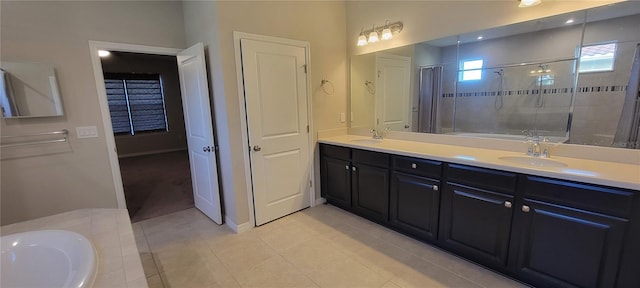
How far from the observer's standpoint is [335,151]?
10.1 ft

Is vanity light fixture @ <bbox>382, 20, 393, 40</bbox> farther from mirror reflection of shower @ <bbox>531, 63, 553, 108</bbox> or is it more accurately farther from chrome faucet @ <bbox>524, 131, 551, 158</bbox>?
chrome faucet @ <bbox>524, 131, 551, 158</bbox>

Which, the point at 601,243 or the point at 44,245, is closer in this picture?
the point at 601,243

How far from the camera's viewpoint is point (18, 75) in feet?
7.20

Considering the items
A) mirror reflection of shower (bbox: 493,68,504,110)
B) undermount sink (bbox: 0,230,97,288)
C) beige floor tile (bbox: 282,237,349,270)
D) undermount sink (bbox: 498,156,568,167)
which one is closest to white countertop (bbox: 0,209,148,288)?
undermount sink (bbox: 0,230,97,288)

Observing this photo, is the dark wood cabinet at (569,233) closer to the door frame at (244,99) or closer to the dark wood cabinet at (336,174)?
the dark wood cabinet at (336,174)

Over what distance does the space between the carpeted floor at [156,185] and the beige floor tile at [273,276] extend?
→ 5.97ft

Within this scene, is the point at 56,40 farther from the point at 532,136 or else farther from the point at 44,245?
the point at 532,136

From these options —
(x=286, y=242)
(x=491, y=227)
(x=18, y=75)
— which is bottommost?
(x=286, y=242)

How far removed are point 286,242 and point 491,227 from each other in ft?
5.62

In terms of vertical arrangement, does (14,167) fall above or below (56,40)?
below

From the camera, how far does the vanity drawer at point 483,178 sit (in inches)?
70.1

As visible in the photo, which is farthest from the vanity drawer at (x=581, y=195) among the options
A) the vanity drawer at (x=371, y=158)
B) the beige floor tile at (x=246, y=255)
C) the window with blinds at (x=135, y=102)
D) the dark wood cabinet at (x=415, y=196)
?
the window with blinds at (x=135, y=102)

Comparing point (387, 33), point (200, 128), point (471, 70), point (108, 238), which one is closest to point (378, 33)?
point (387, 33)

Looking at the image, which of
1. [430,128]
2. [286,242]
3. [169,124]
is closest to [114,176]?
[286,242]
